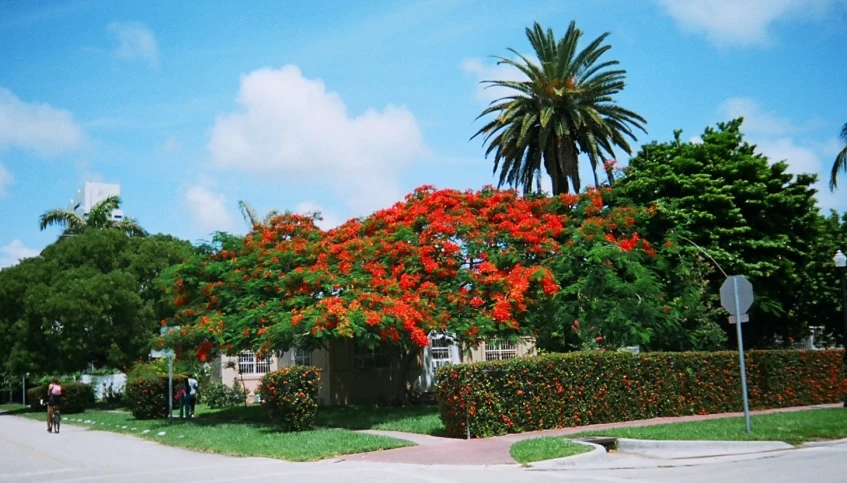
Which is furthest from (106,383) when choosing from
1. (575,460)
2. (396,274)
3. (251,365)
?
(575,460)

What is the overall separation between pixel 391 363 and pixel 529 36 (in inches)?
551

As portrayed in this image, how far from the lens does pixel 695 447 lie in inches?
550

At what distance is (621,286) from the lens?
2109 centimetres

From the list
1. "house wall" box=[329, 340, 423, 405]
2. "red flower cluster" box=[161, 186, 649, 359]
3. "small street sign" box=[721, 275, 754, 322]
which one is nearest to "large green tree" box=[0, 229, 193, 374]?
"house wall" box=[329, 340, 423, 405]

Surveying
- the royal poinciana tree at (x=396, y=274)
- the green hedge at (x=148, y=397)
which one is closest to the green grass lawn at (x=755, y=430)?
the royal poinciana tree at (x=396, y=274)

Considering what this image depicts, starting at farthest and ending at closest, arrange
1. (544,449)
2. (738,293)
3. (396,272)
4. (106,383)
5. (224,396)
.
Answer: (106,383) → (224,396) → (396,272) → (738,293) → (544,449)

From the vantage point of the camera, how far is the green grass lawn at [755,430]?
14.6 metres

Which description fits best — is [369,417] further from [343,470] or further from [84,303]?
[84,303]

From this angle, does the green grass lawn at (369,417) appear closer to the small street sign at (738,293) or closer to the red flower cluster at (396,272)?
the red flower cluster at (396,272)

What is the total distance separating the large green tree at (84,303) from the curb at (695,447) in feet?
77.0

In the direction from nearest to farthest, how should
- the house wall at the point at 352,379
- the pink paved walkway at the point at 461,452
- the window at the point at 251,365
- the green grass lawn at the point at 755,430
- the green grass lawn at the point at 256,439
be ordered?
the pink paved walkway at the point at 461,452 → the green grass lawn at the point at 755,430 → the green grass lawn at the point at 256,439 → the house wall at the point at 352,379 → the window at the point at 251,365

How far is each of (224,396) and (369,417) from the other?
492 inches

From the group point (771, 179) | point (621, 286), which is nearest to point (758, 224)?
point (771, 179)

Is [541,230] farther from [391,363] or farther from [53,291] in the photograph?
[53,291]
